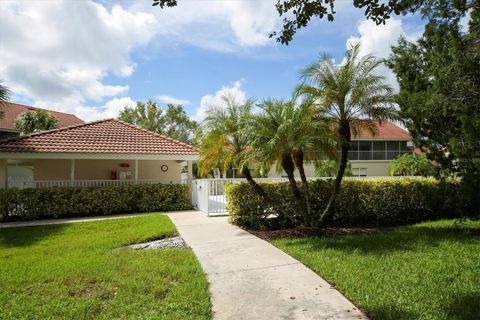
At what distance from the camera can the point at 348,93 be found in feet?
31.8

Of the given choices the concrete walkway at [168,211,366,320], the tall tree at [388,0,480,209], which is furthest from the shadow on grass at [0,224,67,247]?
the tall tree at [388,0,480,209]

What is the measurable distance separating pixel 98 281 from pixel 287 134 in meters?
5.52

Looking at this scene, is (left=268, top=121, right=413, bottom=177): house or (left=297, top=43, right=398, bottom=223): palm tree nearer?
(left=297, top=43, right=398, bottom=223): palm tree

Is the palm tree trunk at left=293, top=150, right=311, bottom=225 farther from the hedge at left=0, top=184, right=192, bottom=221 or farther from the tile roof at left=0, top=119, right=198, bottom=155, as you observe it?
the tile roof at left=0, top=119, right=198, bottom=155

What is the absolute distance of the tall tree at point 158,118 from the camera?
41.6 metres

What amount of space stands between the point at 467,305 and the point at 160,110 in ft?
131

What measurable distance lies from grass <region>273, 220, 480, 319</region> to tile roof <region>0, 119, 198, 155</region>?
9.90m

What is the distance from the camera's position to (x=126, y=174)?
19.0 metres

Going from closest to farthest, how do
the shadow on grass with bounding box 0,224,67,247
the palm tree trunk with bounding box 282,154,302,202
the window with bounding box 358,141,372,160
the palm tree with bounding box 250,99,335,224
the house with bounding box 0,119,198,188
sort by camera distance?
the palm tree with bounding box 250,99,335,224
the shadow on grass with bounding box 0,224,67,247
the palm tree trunk with bounding box 282,154,302,202
the house with bounding box 0,119,198,188
the window with bounding box 358,141,372,160

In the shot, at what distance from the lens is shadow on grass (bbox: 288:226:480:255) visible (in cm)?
819

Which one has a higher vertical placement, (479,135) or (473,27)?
(473,27)

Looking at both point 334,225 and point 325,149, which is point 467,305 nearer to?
point 325,149

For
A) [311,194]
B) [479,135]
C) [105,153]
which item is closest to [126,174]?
[105,153]

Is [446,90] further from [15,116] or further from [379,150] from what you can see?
[15,116]
